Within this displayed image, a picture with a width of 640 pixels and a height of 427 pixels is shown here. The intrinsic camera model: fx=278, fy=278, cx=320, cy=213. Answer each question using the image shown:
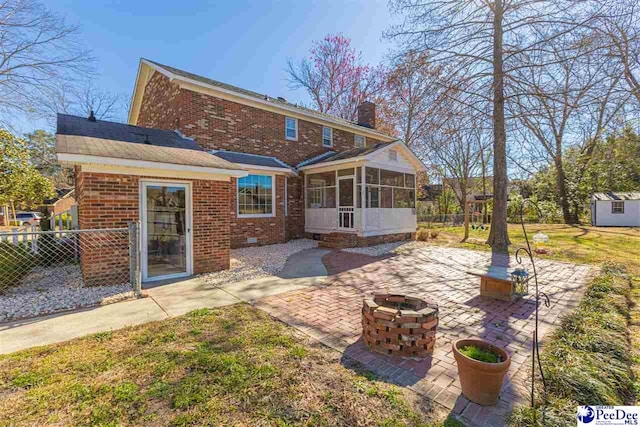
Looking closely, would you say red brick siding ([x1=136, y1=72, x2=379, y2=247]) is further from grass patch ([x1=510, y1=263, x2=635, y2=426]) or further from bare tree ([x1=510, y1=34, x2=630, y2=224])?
grass patch ([x1=510, y1=263, x2=635, y2=426])

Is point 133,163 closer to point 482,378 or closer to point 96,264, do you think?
point 96,264

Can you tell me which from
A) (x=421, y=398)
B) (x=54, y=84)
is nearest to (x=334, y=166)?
(x=421, y=398)

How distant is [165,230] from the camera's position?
6980 mm

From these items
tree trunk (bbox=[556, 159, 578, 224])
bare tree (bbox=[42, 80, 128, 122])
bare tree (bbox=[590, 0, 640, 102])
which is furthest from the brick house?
tree trunk (bbox=[556, 159, 578, 224])

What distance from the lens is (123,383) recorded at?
2.61 m

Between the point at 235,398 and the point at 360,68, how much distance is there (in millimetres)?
26290

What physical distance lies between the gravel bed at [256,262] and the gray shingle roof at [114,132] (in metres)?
3.91

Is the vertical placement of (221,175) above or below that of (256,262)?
above

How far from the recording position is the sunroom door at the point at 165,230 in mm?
6242

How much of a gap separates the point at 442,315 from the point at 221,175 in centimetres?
579

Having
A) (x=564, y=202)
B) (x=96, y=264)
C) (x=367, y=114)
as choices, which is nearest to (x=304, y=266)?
(x=96, y=264)

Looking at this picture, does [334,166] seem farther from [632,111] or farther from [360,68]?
[360,68]

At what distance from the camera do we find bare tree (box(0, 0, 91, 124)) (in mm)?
11852

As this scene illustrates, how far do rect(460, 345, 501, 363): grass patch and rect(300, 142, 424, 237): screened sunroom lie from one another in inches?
333
